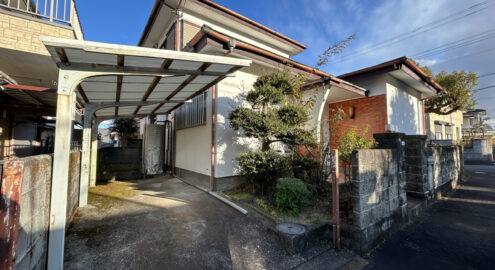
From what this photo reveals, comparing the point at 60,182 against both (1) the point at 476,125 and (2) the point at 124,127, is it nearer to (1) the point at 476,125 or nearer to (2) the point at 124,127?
(2) the point at 124,127

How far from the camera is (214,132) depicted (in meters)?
5.18

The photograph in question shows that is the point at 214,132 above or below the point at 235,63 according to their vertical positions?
below

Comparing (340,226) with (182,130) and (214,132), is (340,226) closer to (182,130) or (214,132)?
(214,132)

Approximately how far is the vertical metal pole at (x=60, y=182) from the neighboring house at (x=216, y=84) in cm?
233

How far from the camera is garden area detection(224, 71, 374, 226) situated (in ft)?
12.1

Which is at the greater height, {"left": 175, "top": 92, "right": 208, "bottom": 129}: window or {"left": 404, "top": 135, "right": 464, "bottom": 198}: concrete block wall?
{"left": 175, "top": 92, "right": 208, "bottom": 129}: window

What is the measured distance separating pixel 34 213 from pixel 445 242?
17.8 feet

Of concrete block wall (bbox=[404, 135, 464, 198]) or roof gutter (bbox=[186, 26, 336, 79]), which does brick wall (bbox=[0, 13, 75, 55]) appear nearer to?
roof gutter (bbox=[186, 26, 336, 79])

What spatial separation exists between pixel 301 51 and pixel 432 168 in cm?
707

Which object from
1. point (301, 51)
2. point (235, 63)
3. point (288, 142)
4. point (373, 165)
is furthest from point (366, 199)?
point (301, 51)

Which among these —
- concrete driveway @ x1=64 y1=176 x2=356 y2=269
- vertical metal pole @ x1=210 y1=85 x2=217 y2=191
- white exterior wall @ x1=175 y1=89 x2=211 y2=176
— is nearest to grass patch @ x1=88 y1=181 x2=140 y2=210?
concrete driveway @ x1=64 y1=176 x2=356 y2=269

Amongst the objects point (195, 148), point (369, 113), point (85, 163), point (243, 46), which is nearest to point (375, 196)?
point (243, 46)

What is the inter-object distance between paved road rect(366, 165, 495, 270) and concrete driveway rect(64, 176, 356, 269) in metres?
0.72

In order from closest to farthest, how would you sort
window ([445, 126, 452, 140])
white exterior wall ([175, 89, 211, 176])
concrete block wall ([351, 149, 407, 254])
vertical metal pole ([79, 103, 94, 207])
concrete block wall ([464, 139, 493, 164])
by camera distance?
1. concrete block wall ([351, 149, 407, 254])
2. vertical metal pole ([79, 103, 94, 207])
3. white exterior wall ([175, 89, 211, 176])
4. concrete block wall ([464, 139, 493, 164])
5. window ([445, 126, 452, 140])
